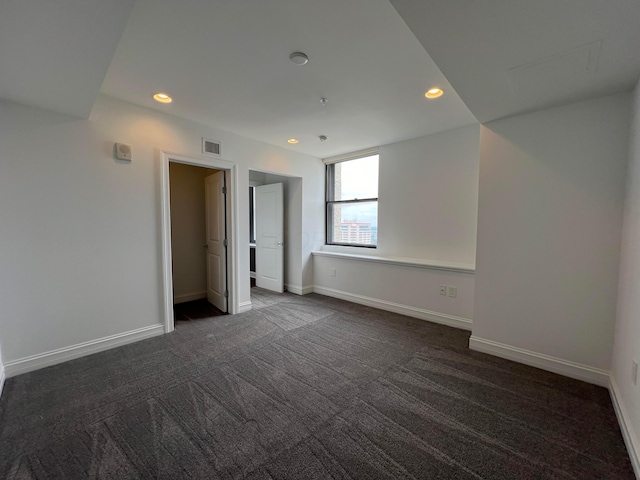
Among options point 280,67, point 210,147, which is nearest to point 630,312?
point 280,67

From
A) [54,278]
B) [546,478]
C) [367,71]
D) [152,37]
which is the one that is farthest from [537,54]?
[54,278]

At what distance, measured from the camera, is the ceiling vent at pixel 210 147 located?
329 cm

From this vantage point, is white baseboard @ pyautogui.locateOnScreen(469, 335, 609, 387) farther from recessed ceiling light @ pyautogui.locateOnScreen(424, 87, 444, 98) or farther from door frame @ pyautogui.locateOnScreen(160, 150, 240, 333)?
door frame @ pyautogui.locateOnScreen(160, 150, 240, 333)

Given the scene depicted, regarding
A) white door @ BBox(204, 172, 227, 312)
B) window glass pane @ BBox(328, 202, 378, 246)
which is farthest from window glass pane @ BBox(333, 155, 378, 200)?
white door @ BBox(204, 172, 227, 312)

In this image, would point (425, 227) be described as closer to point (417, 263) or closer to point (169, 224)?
point (417, 263)

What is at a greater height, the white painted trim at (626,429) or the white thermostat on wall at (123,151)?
the white thermostat on wall at (123,151)

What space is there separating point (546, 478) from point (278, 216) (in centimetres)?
430

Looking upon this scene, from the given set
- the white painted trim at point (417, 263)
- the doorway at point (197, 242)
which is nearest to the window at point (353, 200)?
the white painted trim at point (417, 263)

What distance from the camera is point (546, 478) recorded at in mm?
1336

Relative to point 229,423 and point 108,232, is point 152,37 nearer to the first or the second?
point 108,232

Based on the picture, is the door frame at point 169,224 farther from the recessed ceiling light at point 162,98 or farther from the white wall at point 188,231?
the white wall at point 188,231

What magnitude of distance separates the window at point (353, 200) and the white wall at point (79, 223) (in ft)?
8.35

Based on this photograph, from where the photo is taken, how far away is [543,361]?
2326 millimetres

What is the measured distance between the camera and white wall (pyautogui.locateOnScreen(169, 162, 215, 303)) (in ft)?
14.1
